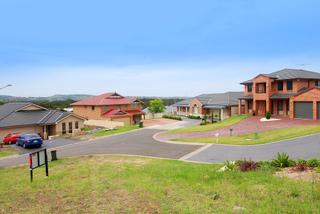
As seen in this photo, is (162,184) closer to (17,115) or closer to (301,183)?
(301,183)

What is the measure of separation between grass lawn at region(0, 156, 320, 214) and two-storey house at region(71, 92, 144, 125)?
39.7 meters

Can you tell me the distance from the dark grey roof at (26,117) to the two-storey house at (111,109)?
11.7 m

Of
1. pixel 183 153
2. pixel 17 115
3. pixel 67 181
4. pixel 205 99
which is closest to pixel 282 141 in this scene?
pixel 183 153

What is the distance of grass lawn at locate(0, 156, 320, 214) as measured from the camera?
7.44 meters

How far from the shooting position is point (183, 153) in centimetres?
2052

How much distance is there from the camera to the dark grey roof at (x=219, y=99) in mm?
56750

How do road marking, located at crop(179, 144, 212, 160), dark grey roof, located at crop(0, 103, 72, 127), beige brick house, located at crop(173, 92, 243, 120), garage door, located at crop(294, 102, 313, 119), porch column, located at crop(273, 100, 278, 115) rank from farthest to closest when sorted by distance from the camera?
1. beige brick house, located at crop(173, 92, 243, 120)
2. porch column, located at crop(273, 100, 278, 115)
3. dark grey roof, located at crop(0, 103, 72, 127)
4. garage door, located at crop(294, 102, 313, 119)
5. road marking, located at crop(179, 144, 212, 160)

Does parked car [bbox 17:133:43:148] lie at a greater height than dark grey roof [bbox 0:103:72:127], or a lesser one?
lesser

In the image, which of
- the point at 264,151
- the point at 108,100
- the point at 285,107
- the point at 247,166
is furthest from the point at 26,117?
the point at 285,107

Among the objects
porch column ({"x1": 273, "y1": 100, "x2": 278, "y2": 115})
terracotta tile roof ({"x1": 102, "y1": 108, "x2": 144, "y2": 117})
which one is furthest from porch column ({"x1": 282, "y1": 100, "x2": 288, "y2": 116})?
terracotta tile roof ({"x1": 102, "y1": 108, "x2": 144, "y2": 117})

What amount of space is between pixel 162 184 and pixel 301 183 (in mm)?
4921

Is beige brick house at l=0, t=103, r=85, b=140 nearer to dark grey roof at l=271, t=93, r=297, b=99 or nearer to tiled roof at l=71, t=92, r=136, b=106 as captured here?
tiled roof at l=71, t=92, r=136, b=106

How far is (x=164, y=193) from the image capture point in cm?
898

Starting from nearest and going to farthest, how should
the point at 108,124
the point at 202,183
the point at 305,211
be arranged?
the point at 305,211
the point at 202,183
the point at 108,124
